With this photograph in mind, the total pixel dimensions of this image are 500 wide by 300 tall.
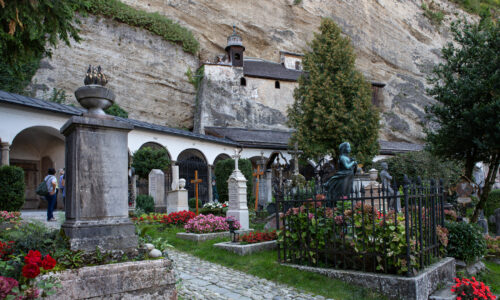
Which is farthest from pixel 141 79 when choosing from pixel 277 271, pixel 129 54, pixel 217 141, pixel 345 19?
pixel 277 271

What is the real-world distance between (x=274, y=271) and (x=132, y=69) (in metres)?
28.1

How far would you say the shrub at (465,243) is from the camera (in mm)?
6965

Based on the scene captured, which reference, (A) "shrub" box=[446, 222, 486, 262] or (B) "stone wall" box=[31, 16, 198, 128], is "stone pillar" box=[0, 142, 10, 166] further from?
(A) "shrub" box=[446, 222, 486, 262]

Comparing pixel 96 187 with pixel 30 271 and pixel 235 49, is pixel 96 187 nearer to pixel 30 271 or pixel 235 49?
pixel 30 271

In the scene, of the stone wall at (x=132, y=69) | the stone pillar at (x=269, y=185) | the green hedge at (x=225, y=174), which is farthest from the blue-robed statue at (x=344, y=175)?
the stone wall at (x=132, y=69)

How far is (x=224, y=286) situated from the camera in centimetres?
567

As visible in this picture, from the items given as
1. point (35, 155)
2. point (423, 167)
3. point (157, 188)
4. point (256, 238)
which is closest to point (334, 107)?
point (423, 167)

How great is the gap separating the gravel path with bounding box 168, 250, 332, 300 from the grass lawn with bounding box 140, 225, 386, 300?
0.53ft

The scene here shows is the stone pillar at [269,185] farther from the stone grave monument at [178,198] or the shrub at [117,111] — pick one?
the shrub at [117,111]

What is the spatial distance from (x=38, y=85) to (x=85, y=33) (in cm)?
565

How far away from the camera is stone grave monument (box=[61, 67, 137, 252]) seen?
14.0 ft

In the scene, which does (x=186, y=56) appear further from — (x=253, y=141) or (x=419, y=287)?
(x=419, y=287)

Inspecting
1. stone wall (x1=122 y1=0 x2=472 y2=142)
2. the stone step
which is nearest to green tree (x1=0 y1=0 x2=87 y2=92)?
the stone step

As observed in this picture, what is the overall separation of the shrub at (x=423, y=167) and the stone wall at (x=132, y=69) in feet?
61.2
